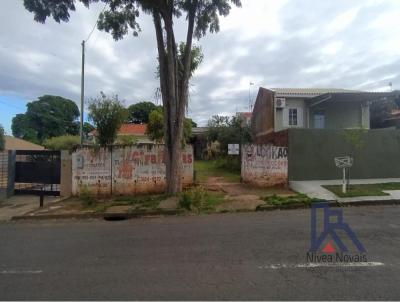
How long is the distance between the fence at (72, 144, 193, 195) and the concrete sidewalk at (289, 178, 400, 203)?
5573 millimetres

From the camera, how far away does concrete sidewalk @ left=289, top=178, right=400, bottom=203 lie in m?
11.3

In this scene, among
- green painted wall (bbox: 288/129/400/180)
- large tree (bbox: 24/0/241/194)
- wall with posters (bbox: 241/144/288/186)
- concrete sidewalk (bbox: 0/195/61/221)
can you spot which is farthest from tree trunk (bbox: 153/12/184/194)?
green painted wall (bbox: 288/129/400/180)

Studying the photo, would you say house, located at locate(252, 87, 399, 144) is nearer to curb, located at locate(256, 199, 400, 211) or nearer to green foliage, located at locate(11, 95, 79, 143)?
curb, located at locate(256, 199, 400, 211)

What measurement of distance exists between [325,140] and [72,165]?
1098cm

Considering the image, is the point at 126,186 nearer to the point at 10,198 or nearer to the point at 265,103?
the point at 10,198

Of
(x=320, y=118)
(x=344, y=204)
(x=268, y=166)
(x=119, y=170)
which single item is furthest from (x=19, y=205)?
(x=320, y=118)

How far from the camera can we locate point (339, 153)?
50.3ft

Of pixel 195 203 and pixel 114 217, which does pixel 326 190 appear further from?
pixel 114 217

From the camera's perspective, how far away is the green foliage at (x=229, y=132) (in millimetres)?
24969

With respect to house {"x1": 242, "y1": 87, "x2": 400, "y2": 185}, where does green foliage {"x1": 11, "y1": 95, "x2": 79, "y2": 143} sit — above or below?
above

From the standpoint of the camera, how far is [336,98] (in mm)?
21922

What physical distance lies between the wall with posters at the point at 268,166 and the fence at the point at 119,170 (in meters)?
4.08

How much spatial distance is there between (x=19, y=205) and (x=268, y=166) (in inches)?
389

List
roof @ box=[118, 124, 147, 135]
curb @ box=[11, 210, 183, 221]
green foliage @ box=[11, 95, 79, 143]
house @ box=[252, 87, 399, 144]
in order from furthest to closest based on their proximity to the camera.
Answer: green foliage @ box=[11, 95, 79, 143], roof @ box=[118, 124, 147, 135], house @ box=[252, 87, 399, 144], curb @ box=[11, 210, 183, 221]
